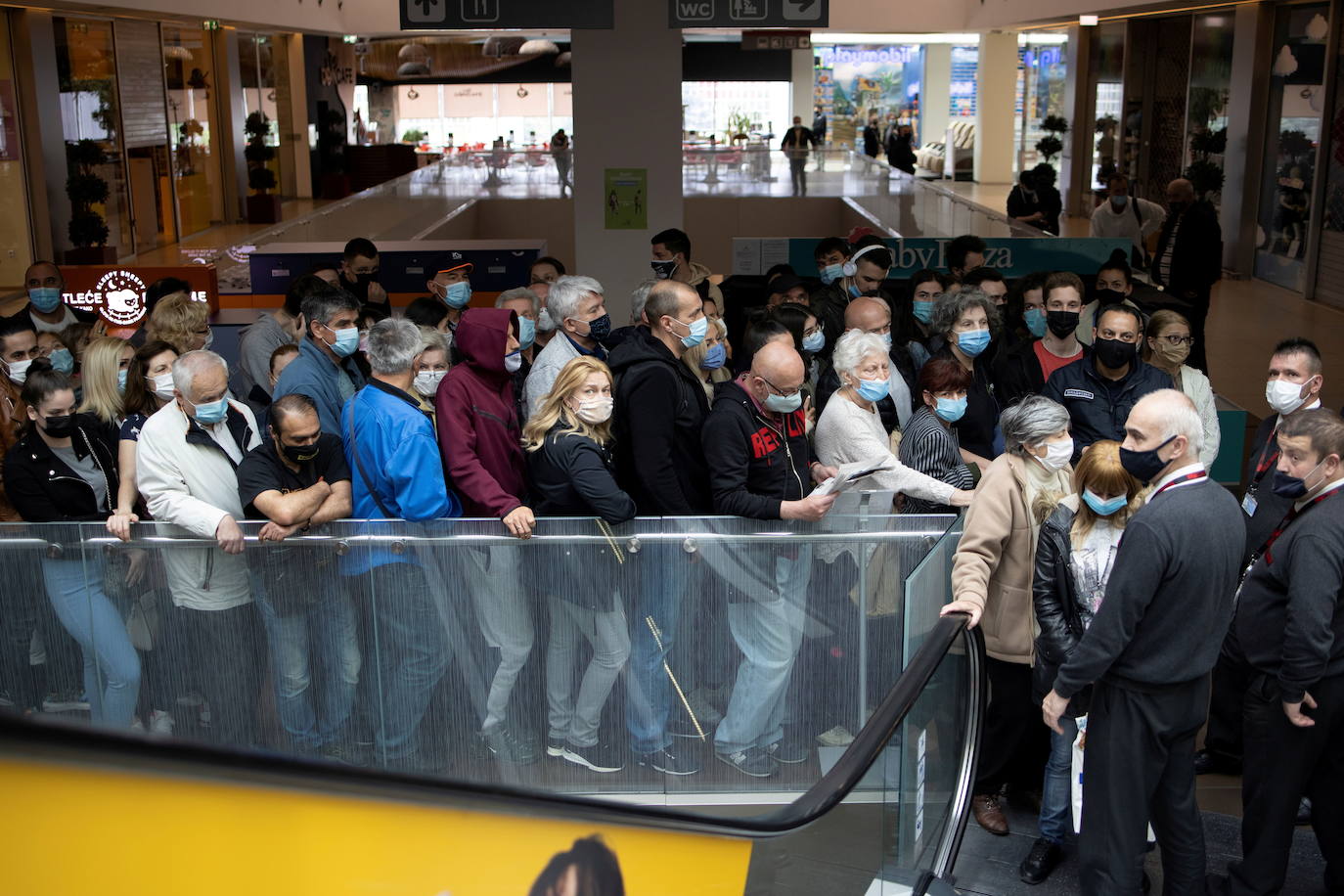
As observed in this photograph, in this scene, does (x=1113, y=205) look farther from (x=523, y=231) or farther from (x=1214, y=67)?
(x=523, y=231)

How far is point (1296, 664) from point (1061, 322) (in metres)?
2.47

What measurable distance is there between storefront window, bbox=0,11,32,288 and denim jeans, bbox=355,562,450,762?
14979 millimetres

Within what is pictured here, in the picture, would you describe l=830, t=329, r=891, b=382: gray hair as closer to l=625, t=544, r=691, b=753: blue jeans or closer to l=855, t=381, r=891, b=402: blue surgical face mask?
l=855, t=381, r=891, b=402: blue surgical face mask

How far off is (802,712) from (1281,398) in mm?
2130

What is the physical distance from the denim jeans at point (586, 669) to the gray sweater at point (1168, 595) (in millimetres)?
1548

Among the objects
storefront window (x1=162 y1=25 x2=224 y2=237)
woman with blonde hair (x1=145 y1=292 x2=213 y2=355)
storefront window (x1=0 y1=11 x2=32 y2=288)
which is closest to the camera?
woman with blonde hair (x1=145 y1=292 x2=213 y2=355)

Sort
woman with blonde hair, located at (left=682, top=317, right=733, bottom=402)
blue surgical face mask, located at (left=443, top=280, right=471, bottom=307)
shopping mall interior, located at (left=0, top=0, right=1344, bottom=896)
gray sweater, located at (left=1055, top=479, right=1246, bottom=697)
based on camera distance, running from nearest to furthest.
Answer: shopping mall interior, located at (left=0, top=0, right=1344, bottom=896) < gray sweater, located at (left=1055, top=479, right=1246, bottom=697) < woman with blonde hair, located at (left=682, top=317, right=733, bottom=402) < blue surgical face mask, located at (left=443, top=280, right=471, bottom=307)

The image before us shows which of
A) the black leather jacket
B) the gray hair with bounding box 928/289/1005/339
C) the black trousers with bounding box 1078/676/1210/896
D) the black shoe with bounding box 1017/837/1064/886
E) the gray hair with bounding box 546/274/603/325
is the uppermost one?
the gray hair with bounding box 546/274/603/325

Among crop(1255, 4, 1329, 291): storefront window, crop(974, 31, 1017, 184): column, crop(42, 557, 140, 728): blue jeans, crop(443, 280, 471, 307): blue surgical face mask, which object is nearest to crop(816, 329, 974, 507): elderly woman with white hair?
crop(443, 280, 471, 307): blue surgical face mask

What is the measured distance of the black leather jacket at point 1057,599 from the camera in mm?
3811

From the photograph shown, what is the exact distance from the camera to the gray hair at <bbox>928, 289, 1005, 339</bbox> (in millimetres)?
5500

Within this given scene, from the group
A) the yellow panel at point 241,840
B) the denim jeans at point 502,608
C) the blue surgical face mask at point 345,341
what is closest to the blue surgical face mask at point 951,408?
the denim jeans at point 502,608

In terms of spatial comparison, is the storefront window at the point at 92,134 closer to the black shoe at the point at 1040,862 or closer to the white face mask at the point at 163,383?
→ the white face mask at the point at 163,383

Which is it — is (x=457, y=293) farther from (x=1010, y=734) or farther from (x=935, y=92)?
(x=935, y=92)
